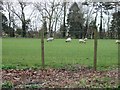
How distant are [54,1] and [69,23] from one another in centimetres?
297

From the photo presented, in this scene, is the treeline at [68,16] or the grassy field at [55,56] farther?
the treeline at [68,16]

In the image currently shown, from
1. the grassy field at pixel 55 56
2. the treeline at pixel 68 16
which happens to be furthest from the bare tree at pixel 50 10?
the grassy field at pixel 55 56

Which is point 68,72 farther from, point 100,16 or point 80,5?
point 100,16

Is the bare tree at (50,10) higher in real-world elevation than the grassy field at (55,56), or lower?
higher

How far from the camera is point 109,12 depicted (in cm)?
3225

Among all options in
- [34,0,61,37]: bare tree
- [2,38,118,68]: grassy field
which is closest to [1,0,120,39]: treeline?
[34,0,61,37]: bare tree

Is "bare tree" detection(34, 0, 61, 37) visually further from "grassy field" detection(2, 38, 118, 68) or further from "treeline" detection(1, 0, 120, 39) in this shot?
"grassy field" detection(2, 38, 118, 68)

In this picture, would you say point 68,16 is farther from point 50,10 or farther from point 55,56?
point 55,56

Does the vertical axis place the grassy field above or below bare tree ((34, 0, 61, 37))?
below

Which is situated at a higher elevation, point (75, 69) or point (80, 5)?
point (80, 5)

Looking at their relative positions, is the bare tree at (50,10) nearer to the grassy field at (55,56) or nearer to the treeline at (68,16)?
the treeline at (68,16)

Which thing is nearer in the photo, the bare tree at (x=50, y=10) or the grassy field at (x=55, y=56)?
the grassy field at (x=55, y=56)

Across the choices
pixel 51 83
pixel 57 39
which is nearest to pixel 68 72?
pixel 51 83

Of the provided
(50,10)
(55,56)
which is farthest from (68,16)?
(55,56)
